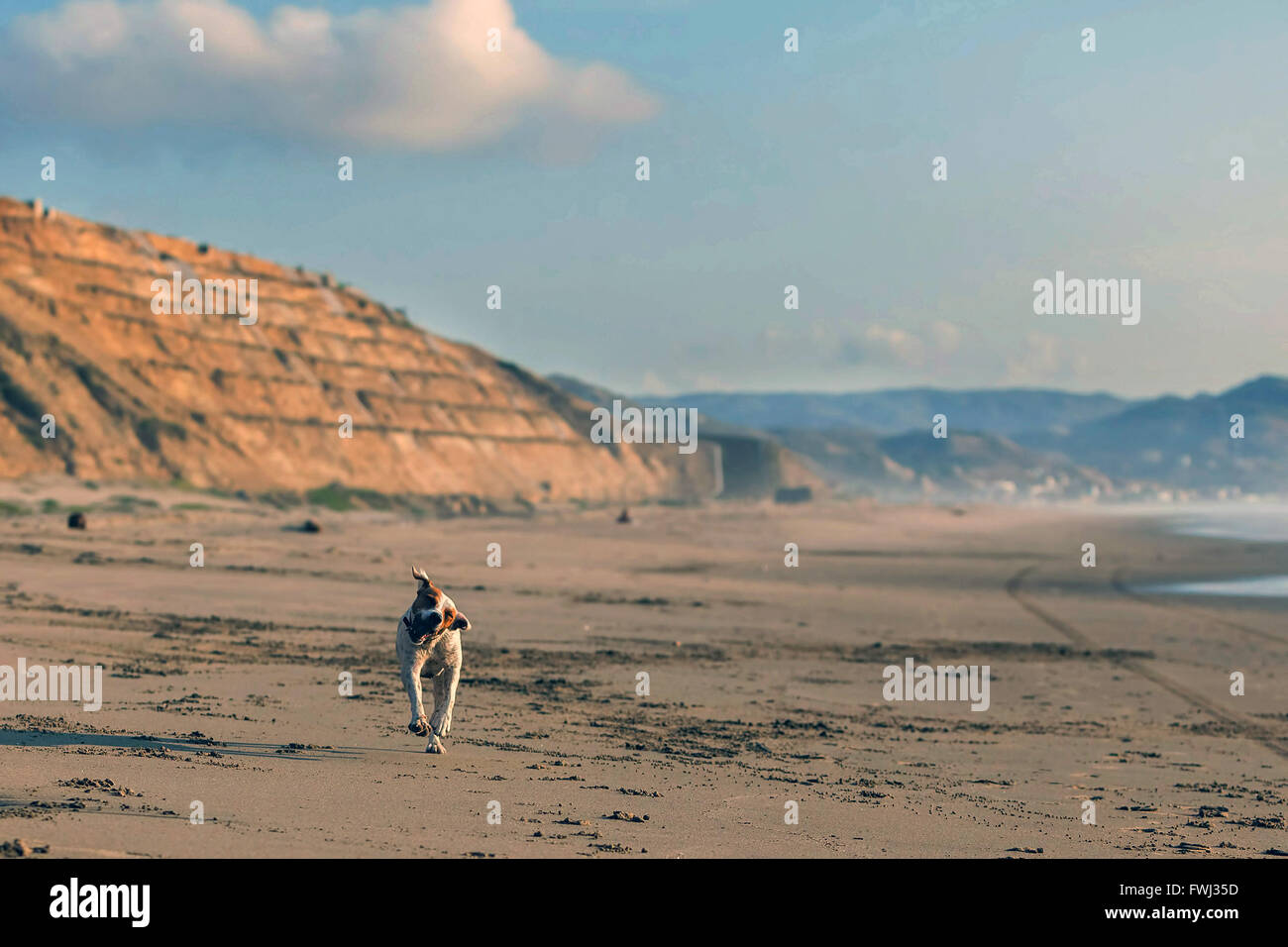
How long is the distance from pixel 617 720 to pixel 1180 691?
31.6 ft

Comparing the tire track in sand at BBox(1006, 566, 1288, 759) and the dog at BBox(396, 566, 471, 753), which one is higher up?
the dog at BBox(396, 566, 471, 753)

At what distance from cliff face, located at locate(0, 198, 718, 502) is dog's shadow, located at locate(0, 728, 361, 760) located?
46.7m

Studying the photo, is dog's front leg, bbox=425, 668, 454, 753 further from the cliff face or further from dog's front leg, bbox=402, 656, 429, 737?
the cliff face

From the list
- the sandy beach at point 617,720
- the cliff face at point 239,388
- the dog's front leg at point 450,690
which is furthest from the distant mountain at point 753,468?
the dog's front leg at point 450,690

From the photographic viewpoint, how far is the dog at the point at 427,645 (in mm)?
10086

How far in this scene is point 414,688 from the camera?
403 inches

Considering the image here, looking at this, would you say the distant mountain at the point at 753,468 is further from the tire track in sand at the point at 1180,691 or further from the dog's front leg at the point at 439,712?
the dog's front leg at the point at 439,712

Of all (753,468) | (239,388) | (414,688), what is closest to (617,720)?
(414,688)

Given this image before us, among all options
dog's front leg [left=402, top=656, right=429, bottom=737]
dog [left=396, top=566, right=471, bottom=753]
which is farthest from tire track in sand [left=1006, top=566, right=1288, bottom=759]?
dog's front leg [left=402, top=656, right=429, bottom=737]

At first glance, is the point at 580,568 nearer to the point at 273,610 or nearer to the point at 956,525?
the point at 273,610

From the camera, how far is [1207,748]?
43.4ft

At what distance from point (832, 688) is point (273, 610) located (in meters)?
10.4

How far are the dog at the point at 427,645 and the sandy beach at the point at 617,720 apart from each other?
19.6 inches

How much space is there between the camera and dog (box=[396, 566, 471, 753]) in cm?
1009
